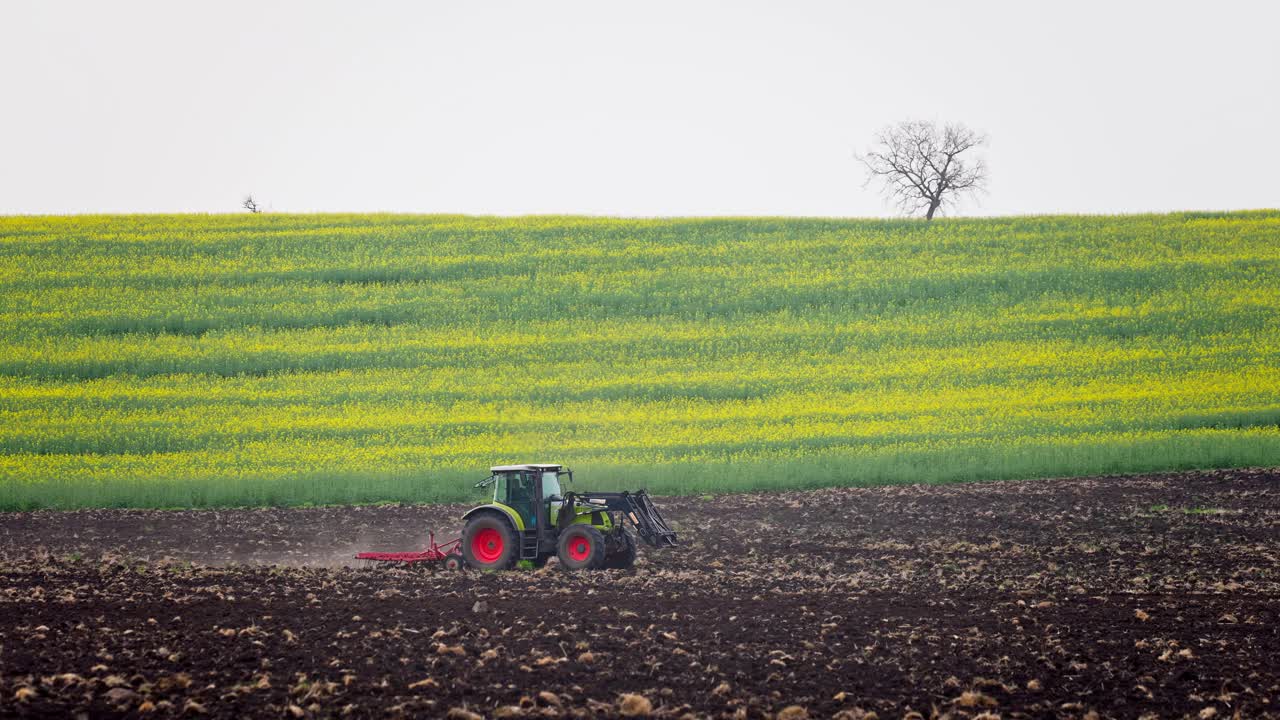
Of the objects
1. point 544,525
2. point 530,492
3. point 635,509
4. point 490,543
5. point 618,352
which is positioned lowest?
point 490,543

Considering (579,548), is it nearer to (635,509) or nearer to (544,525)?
(544,525)

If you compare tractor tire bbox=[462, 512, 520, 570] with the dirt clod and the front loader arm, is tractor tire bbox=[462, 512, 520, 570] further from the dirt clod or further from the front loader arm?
the dirt clod

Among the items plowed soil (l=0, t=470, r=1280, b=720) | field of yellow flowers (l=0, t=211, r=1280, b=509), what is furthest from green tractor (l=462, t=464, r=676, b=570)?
field of yellow flowers (l=0, t=211, r=1280, b=509)

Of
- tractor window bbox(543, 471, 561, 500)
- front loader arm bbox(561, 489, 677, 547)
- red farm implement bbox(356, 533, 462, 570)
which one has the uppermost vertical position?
tractor window bbox(543, 471, 561, 500)

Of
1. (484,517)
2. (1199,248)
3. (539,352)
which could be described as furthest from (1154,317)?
(484,517)

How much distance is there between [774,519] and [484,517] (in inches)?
263

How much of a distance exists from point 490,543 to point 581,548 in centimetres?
153

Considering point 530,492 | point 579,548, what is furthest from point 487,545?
point 579,548

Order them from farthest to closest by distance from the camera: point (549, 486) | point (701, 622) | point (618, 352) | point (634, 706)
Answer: point (618, 352)
point (549, 486)
point (701, 622)
point (634, 706)

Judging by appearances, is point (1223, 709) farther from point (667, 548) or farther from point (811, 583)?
point (667, 548)

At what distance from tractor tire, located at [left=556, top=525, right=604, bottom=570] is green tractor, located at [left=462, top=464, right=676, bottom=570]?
0.05 ft

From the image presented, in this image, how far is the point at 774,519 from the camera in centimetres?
2233

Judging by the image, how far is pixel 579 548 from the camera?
1741 centimetres

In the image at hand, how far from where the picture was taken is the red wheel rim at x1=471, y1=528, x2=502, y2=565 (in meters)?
17.9
